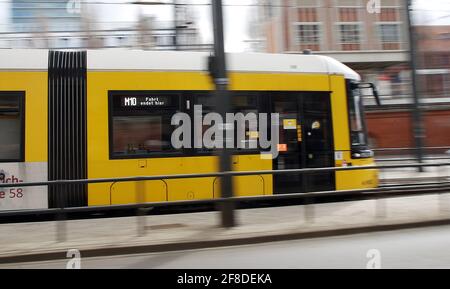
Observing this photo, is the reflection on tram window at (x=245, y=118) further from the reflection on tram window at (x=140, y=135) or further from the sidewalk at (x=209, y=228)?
the sidewalk at (x=209, y=228)

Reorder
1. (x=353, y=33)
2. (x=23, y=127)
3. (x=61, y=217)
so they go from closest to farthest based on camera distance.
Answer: (x=61, y=217)
(x=23, y=127)
(x=353, y=33)

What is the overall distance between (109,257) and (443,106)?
3288 cm

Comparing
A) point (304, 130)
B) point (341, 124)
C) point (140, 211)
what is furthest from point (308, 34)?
point (140, 211)

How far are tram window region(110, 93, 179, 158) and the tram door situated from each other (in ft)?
7.58

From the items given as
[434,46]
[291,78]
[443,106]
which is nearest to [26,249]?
[291,78]

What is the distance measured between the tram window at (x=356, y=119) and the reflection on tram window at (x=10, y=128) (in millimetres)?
6914

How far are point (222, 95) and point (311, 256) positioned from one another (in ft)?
9.63

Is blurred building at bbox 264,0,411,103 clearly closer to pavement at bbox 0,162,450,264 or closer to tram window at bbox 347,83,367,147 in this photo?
tram window at bbox 347,83,367,147

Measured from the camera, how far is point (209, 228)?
733cm

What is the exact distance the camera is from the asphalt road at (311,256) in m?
5.55

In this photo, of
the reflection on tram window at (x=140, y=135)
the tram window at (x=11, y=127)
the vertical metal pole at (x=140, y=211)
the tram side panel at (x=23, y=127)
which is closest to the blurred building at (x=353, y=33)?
the reflection on tram window at (x=140, y=135)

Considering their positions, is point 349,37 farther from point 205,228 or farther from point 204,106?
point 205,228
